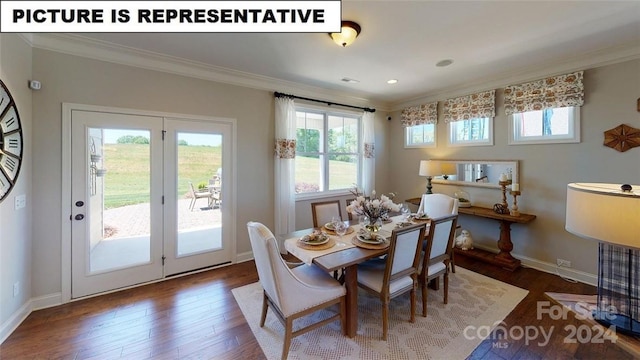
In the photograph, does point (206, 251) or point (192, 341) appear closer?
point (192, 341)

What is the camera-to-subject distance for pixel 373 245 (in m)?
2.17

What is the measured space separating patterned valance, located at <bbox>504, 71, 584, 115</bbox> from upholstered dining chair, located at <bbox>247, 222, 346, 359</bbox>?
3415mm

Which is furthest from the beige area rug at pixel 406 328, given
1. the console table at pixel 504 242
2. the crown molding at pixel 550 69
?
the crown molding at pixel 550 69

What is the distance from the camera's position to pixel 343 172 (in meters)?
4.74

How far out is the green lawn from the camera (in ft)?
8.88

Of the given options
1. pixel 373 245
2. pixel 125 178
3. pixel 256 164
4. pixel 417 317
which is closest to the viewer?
pixel 373 245

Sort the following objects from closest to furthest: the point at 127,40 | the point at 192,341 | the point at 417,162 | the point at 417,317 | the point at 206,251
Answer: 1. the point at 192,341
2. the point at 417,317
3. the point at 127,40
4. the point at 206,251
5. the point at 417,162

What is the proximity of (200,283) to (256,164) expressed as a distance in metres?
1.71

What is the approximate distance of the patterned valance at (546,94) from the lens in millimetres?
2906

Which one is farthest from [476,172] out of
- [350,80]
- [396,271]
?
[396,271]

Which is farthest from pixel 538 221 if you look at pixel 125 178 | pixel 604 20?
pixel 125 178

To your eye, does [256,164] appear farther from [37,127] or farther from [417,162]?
[417,162]

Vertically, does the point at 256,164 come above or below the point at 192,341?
above

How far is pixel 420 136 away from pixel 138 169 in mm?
4529
